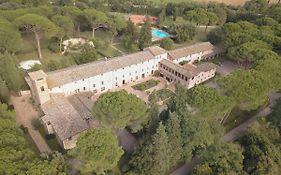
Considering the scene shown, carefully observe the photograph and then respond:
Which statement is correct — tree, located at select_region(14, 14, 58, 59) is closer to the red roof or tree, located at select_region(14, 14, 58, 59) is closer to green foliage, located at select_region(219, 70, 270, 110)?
the red roof

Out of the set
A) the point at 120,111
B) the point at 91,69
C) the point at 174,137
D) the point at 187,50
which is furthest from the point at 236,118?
the point at 91,69

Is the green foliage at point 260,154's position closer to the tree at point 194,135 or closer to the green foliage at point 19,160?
the tree at point 194,135

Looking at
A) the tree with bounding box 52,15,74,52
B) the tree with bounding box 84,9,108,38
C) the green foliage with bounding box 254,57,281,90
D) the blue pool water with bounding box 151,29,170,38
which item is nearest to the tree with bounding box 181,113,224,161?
the green foliage with bounding box 254,57,281,90

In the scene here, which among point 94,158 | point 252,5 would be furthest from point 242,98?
point 252,5

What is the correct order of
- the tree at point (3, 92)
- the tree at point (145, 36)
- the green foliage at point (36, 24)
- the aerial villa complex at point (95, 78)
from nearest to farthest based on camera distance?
1. the aerial villa complex at point (95, 78)
2. the tree at point (3, 92)
3. the green foliage at point (36, 24)
4. the tree at point (145, 36)

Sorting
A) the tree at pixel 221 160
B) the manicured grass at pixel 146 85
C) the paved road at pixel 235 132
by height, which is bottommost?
the paved road at pixel 235 132

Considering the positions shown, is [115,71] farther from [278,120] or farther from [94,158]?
[278,120]

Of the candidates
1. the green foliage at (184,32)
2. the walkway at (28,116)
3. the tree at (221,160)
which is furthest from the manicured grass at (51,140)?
the green foliage at (184,32)
